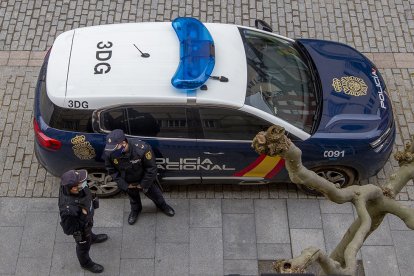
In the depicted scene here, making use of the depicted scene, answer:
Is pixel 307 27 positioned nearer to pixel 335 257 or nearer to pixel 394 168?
pixel 394 168

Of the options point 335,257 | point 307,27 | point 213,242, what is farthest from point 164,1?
point 335,257

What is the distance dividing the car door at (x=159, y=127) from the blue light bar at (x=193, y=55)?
13.2 inches

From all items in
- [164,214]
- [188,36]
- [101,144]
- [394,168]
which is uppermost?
[188,36]

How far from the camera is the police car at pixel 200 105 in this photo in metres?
6.55

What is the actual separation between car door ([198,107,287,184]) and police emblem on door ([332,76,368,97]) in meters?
1.14

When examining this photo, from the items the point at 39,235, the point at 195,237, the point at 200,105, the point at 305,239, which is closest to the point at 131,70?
the point at 200,105

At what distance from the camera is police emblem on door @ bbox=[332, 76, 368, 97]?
23.4 ft

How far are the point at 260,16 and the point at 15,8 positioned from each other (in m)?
4.19

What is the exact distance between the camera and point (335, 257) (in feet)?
16.5

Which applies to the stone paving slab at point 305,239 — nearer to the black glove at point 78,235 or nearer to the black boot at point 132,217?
the black boot at point 132,217

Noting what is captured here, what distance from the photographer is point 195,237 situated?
23.8 feet

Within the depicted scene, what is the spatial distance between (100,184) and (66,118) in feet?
3.70

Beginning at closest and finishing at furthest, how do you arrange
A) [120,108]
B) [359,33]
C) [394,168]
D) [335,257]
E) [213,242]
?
[335,257]
[120,108]
[213,242]
[394,168]
[359,33]

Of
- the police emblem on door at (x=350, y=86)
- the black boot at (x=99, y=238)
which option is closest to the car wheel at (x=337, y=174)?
the police emblem on door at (x=350, y=86)
